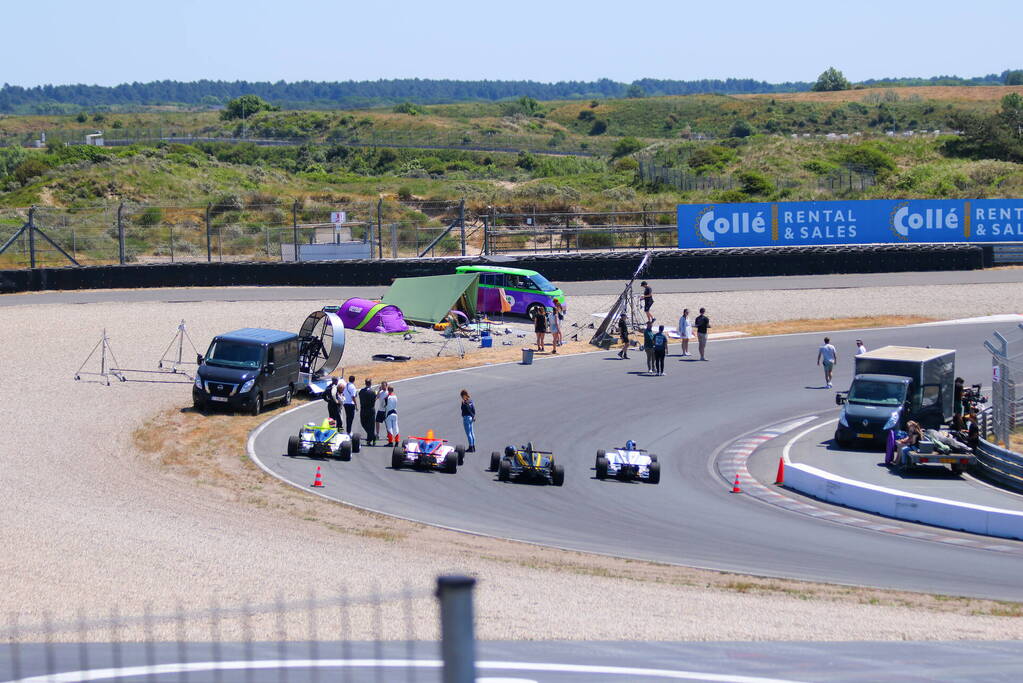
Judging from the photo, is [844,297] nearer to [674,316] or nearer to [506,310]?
[674,316]

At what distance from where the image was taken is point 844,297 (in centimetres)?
4322

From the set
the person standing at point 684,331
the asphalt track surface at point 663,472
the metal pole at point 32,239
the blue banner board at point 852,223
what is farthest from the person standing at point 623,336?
the metal pole at point 32,239

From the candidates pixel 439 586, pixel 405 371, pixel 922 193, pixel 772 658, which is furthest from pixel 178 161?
pixel 439 586

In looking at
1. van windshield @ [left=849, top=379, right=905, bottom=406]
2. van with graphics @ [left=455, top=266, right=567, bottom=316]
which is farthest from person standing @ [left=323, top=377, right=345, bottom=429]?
van with graphics @ [left=455, top=266, right=567, bottom=316]

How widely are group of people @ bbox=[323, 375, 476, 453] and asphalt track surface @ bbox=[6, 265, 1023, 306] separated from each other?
60.3 ft

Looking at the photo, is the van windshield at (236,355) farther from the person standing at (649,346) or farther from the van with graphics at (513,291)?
the van with graphics at (513,291)

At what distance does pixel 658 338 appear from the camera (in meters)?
31.4

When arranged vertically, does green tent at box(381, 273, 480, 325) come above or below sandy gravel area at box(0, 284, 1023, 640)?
above

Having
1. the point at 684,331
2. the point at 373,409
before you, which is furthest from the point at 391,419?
the point at 684,331

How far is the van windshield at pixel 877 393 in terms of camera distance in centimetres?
2472

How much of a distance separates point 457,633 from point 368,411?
20107 millimetres

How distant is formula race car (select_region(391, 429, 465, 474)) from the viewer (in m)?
21.6

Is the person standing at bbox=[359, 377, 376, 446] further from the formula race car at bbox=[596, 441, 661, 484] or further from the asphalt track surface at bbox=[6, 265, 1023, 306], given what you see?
the asphalt track surface at bbox=[6, 265, 1023, 306]

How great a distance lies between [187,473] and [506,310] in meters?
19.4
